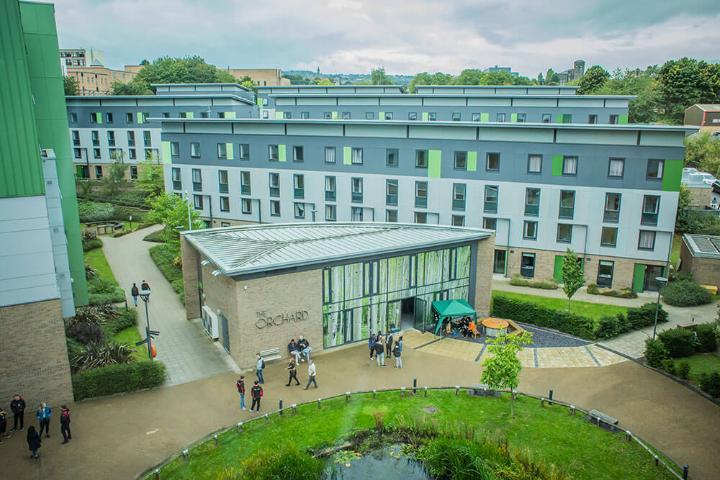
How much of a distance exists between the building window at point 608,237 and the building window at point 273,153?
85.9 ft

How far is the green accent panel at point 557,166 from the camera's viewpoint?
123ft

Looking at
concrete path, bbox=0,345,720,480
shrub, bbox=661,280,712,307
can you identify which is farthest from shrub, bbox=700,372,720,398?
shrub, bbox=661,280,712,307

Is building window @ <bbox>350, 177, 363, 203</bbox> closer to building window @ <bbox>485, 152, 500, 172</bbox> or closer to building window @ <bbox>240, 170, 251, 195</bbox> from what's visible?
building window @ <bbox>240, 170, 251, 195</bbox>

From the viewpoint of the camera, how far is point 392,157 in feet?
137

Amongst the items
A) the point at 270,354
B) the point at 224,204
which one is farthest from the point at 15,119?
the point at 224,204

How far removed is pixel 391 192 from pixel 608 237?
16173mm

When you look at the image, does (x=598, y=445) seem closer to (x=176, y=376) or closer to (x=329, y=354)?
(x=329, y=354)

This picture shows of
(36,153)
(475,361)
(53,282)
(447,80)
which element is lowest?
(475,361)

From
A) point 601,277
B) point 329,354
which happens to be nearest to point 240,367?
point 329,354

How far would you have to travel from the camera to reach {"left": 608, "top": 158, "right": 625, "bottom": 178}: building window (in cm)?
3603

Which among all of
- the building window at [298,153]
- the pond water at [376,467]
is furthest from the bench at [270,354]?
the building window at [298,153]

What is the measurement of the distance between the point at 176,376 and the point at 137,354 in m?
3.29

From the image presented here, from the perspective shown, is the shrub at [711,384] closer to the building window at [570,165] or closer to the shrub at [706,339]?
the shrub at [706,339]

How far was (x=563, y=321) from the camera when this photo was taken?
28844 mm
